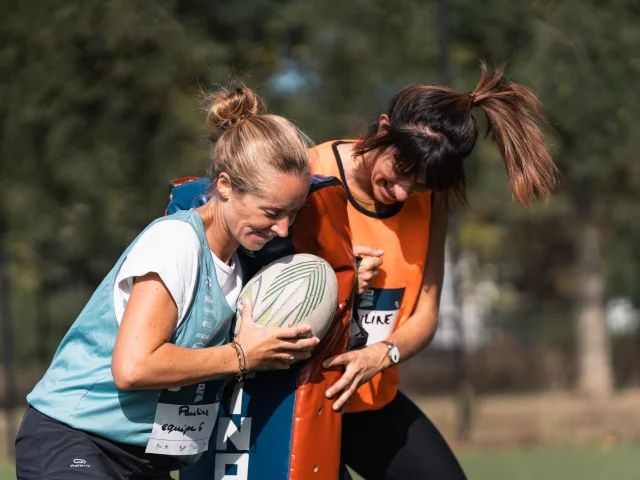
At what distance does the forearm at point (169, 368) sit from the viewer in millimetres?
2715

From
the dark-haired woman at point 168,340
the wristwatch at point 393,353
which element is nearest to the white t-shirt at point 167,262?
the dark-haired woman at point 168,340

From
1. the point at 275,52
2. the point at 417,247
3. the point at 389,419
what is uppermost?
the point at 275,52

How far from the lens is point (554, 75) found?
10500 mm

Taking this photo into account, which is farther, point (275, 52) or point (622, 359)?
point (622, 359)

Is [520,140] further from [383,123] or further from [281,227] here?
[281,227]

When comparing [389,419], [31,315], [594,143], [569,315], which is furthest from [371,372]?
[569,315]

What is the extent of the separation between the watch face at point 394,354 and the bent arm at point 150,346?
3.25ft

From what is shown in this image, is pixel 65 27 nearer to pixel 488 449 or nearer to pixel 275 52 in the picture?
pixel 275 52

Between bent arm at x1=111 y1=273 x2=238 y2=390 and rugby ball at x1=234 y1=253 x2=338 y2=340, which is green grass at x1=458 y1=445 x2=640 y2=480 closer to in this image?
rugby ball at x1=234 y1=253 x2=338 y2=340

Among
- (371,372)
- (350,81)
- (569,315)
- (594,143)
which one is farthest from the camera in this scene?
(569,315)

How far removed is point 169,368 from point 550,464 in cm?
799

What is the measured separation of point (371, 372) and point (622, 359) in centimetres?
1946

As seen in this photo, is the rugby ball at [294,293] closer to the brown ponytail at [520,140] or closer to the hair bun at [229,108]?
the hair bun at [229,108]

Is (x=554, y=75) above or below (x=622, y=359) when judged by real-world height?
above
